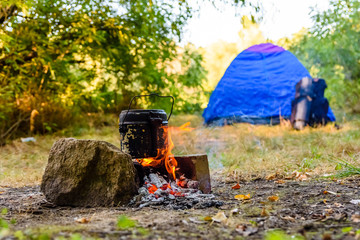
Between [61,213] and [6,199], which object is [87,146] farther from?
[6,199]

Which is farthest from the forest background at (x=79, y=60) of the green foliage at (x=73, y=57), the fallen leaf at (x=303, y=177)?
the fallen leaf at (x=303, y=177)

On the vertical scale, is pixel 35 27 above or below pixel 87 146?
above

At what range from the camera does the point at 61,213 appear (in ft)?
9.23

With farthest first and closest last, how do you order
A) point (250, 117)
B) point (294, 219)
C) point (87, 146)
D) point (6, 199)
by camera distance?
point (250, 117) < point (6, 199) < point (87, 146) < point (294, 219)

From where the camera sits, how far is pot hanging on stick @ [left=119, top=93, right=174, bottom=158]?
3352mm

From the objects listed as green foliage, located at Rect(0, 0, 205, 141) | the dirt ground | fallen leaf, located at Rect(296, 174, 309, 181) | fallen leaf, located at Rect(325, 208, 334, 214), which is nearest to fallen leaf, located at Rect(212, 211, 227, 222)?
the dirt ground

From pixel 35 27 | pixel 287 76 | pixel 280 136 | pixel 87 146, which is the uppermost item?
pixel 35 27

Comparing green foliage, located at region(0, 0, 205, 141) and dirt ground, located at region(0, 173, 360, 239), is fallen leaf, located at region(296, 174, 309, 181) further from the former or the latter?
green foliage, located at region(0, 0, 205, 141)

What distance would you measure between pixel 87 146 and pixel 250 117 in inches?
263

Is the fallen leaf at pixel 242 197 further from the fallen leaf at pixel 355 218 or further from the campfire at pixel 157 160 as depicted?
the fallen leaf at pixel 355 218

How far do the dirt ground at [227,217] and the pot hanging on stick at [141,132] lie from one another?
64cm

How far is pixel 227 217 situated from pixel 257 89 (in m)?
7.16

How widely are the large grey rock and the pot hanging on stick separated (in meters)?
0.29

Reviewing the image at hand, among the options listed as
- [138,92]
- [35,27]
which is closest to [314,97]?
[138,92]
